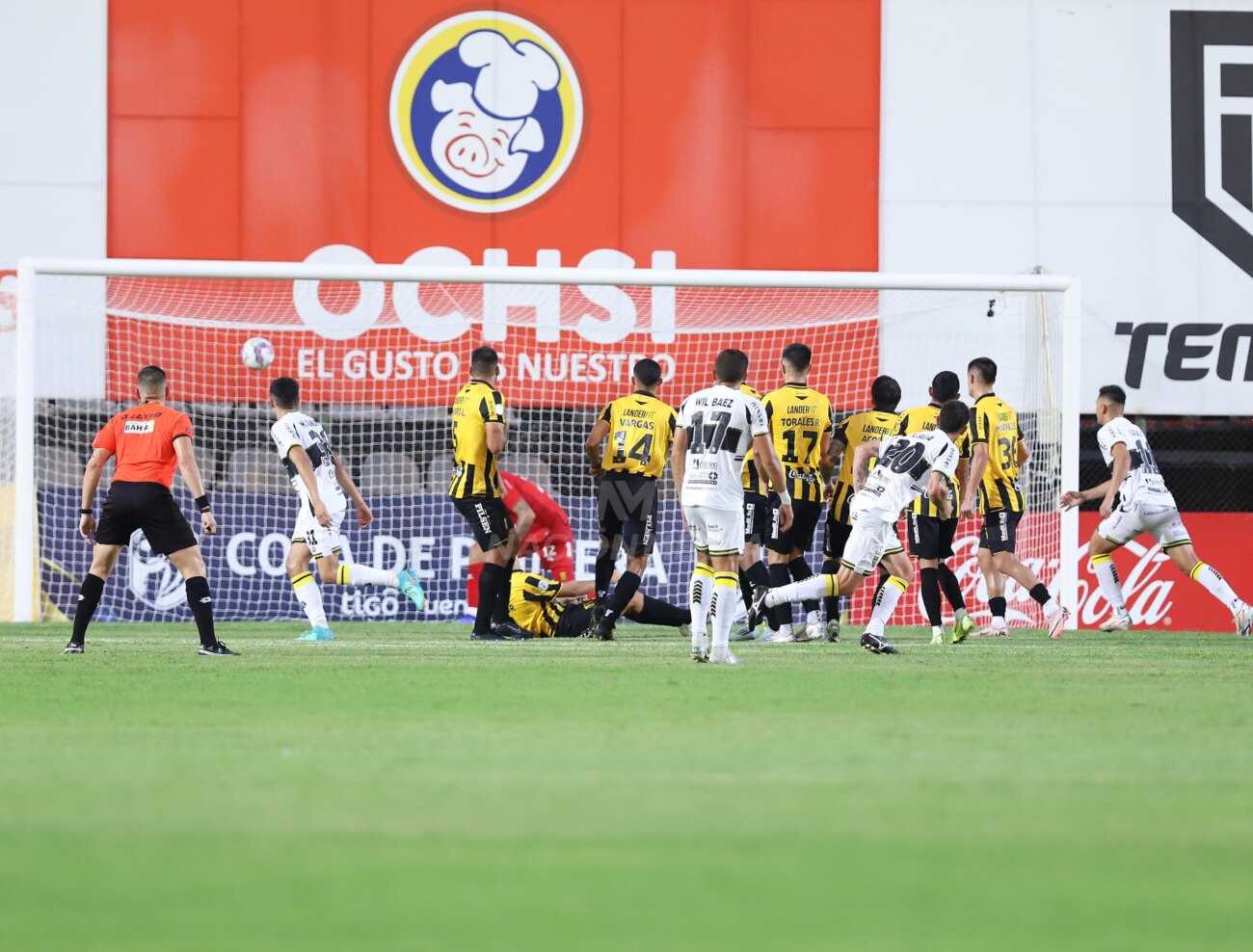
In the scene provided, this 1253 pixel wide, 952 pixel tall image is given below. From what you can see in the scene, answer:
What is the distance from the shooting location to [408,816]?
16.5 ft

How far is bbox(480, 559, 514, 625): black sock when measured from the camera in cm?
1388

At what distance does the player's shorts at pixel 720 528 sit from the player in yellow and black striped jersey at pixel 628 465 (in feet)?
9.84

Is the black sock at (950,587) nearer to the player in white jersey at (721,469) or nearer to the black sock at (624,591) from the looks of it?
the black sock at (624,591)

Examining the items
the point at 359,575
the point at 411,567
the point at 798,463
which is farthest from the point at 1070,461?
the point at 359,575

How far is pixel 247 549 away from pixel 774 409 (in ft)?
21.0

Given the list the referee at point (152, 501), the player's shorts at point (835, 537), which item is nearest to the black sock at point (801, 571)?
the player's shorts at point (835, 537)

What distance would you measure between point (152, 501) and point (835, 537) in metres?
5.56

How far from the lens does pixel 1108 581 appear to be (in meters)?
15.5

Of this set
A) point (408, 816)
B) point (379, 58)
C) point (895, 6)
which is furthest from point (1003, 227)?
point (408, 816)

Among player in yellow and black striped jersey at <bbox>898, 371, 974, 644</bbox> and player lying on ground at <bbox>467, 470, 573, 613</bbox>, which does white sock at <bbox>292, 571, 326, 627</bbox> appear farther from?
player in yellow and black striped jersey at <bbox>898, 371, 974, 644</bbox>

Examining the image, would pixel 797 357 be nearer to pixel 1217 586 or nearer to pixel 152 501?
pixel 1217 586

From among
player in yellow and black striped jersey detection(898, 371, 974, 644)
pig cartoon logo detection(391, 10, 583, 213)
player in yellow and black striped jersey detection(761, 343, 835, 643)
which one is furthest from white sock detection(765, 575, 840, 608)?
pig cartoon logo detection(391, 10, 583, 213)

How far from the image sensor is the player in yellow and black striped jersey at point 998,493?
555 inches

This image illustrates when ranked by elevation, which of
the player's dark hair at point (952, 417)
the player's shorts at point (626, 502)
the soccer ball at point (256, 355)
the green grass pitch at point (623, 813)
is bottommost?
the green grass pitch at point (623, 813)
